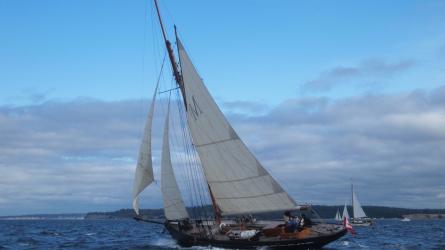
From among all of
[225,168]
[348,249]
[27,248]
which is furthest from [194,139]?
[27,248]

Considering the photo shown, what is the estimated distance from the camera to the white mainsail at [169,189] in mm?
45625


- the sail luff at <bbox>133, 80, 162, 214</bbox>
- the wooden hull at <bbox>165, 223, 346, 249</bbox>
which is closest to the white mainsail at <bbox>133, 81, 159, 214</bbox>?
the sail luff at <bbox>133, 80, 162, 214</bbox>

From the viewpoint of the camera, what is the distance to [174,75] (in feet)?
144

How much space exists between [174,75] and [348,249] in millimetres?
18299

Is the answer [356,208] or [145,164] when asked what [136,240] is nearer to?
[145,164]

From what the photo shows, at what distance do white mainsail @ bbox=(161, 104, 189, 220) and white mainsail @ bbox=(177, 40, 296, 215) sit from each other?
18.8 ft

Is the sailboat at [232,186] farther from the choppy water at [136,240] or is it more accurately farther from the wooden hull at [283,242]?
the choppy water at [136,240]

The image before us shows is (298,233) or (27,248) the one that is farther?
(27,248)

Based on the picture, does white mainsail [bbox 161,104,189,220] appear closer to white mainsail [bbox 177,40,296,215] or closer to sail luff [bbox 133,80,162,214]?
sail luff [bbox 133,80,162,214]

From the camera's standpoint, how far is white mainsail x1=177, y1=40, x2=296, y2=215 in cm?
3912

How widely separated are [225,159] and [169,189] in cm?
778

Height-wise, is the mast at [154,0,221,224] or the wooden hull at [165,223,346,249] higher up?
the mast at [154,0,221,224]

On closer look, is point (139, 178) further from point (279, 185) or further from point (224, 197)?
point (279, 185)

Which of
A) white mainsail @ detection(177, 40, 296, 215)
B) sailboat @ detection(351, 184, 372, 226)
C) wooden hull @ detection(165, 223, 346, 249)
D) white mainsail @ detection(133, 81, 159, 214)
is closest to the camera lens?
wooden hull @ detection(165, 223, 346, 249)
